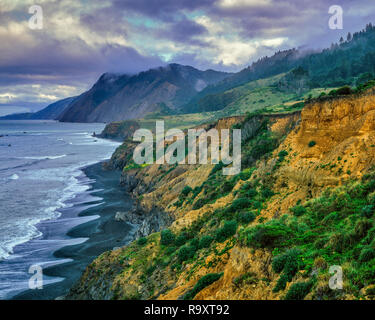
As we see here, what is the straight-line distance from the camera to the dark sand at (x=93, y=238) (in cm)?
2636

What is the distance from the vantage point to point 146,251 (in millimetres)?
24062

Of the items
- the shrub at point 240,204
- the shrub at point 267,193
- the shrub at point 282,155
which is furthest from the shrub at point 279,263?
the shrub at point 282,155

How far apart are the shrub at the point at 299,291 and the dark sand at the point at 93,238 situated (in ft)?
68.0

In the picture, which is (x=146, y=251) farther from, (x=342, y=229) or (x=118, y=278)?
(x=342, y=229)

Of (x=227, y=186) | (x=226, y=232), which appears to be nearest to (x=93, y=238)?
(x=227, y=186)

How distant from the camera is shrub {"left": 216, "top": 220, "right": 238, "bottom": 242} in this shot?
65.0 feet

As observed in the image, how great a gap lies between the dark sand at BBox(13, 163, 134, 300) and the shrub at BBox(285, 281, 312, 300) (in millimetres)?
20740

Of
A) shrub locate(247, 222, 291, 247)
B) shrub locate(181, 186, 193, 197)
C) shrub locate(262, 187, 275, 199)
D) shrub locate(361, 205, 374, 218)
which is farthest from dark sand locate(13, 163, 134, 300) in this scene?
shrub locate(361, 205, 374, 218)

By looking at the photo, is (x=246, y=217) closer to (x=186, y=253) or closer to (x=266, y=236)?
(x=186, y=253)

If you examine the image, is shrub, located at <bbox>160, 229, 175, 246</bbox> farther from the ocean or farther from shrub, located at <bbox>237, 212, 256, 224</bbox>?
the ocean

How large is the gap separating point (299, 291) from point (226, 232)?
9.87 meters

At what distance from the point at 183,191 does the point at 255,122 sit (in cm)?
1242

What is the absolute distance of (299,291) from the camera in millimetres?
10148
